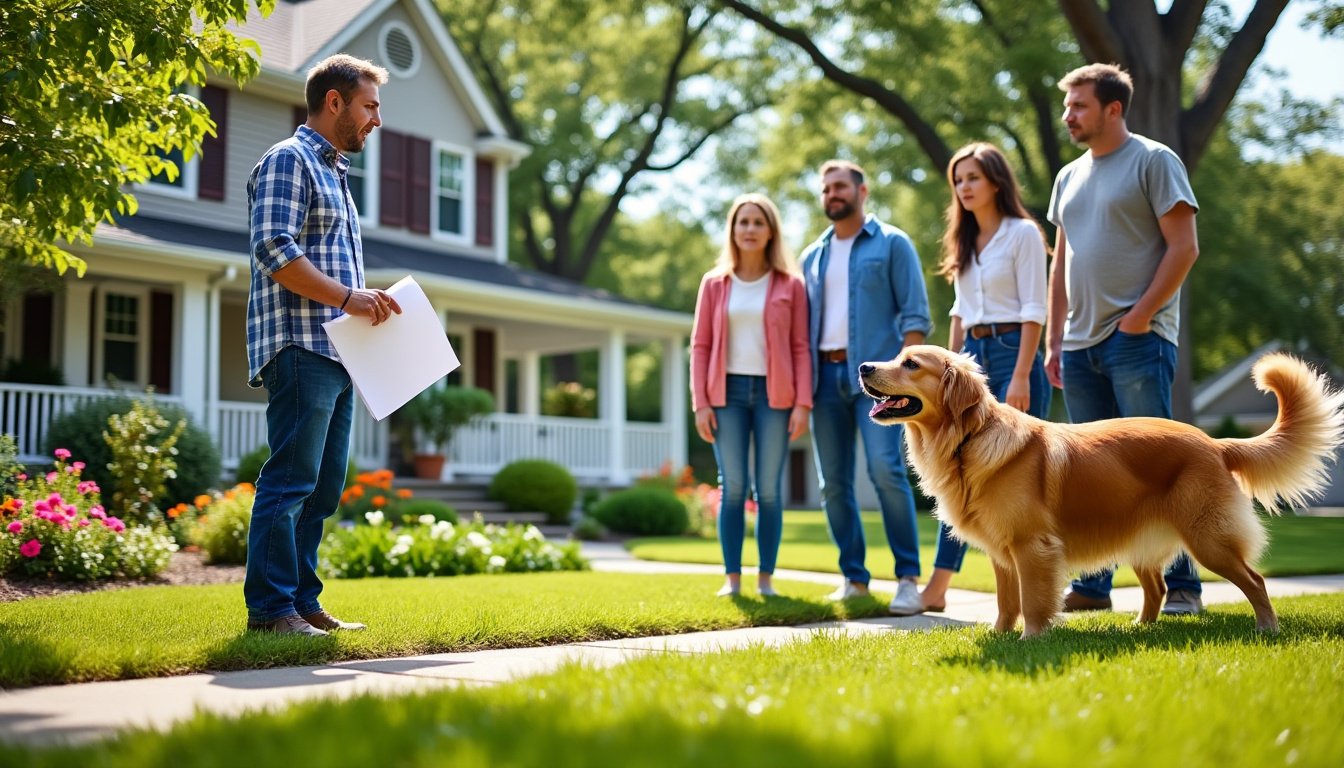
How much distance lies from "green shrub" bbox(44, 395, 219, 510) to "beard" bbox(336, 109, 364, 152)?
7.85 metres

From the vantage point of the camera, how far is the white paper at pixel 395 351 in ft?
15.0

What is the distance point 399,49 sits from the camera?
18.6 m

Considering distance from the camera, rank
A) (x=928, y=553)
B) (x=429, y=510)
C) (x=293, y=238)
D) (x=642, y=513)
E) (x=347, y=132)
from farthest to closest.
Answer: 1. (x=642, y=513)
2. (x=429, y=510)
3. (x=928, y=553)
4. (x=347, y=132)
5. (x=293, y=238)

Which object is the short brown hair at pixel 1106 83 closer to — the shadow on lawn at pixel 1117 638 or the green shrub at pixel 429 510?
the shadow on lawn at pixel 1117 638

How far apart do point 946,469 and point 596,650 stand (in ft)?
5.32

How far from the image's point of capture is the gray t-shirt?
5.40 metres

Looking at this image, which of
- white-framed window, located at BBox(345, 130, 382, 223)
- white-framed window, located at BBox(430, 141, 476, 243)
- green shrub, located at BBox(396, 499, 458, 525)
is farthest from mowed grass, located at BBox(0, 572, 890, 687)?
white-framed window, located at BBox(430, 141, 476, 243)

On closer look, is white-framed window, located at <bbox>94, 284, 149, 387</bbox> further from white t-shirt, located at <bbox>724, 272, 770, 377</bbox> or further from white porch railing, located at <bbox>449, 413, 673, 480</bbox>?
white t-shirt, located at <bbox>724, 272, 770, 377</bbox>

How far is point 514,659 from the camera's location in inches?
163

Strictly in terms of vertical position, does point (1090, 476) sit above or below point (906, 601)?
above

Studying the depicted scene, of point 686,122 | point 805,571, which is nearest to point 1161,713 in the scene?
point 805,571

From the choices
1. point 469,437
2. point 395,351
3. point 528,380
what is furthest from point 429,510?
point 528,380

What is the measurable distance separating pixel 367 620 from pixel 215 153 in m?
12.8

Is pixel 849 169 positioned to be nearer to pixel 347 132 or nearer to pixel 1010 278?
pixel 1010 278
